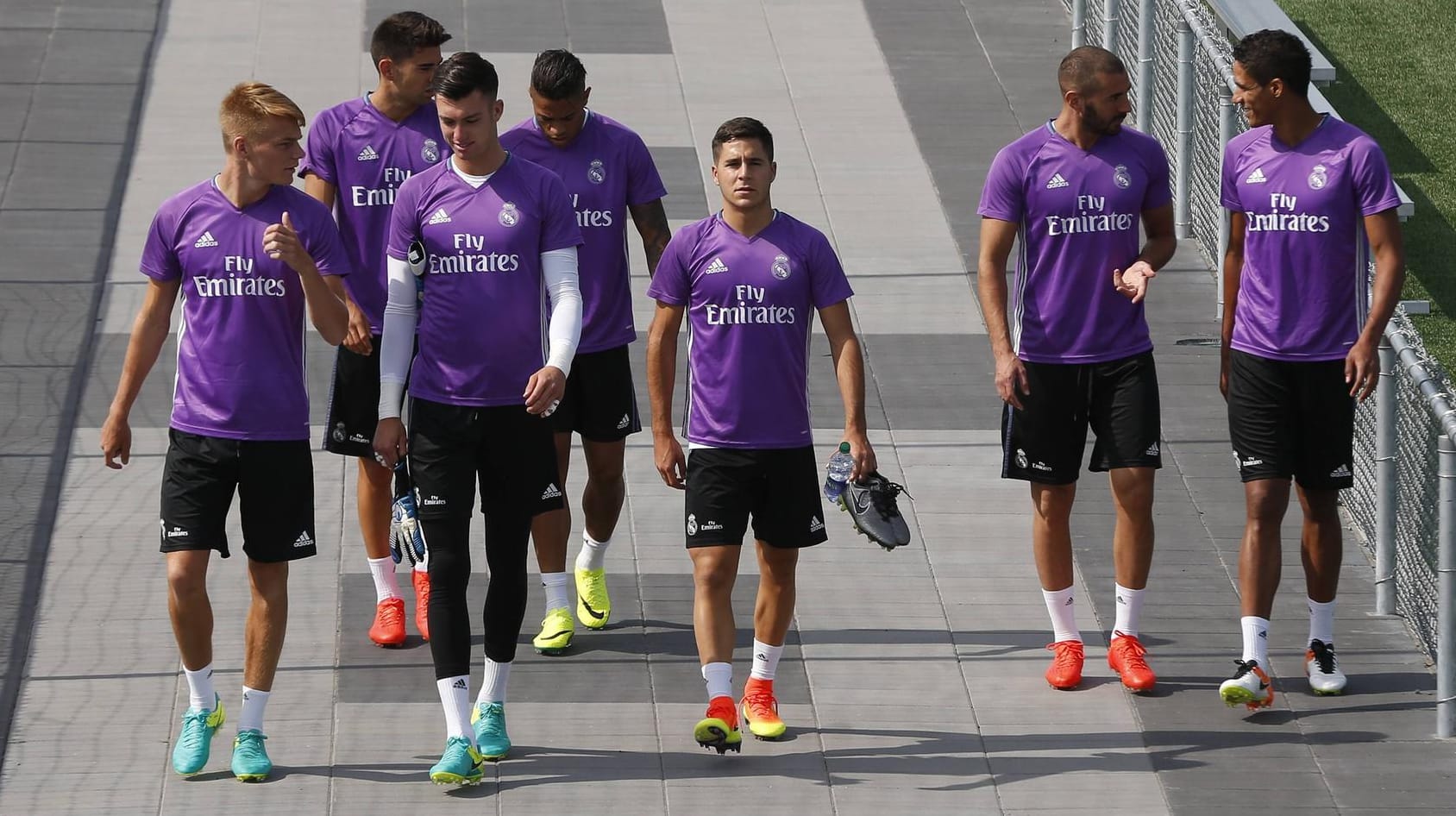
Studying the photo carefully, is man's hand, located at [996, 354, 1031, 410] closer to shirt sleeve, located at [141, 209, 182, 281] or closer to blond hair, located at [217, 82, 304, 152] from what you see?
blond hair, located at [217, 82, 304, 152]

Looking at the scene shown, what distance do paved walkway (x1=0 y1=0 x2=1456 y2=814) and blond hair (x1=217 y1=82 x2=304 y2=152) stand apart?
6.49 feet

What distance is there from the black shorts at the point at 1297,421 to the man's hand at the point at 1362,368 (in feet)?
0.38

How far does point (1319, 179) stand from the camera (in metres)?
7.09

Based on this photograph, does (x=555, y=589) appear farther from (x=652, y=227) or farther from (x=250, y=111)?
(x=250, y=111)

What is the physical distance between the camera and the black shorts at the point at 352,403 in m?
7.61

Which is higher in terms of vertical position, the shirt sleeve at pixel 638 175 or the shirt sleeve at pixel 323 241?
the shirt sleeve at pixel 323 241

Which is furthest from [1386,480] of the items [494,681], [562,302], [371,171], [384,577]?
[371,171]

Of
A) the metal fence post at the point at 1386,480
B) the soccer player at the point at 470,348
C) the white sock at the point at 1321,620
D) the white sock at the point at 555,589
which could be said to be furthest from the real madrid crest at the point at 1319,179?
the white sock at the point at 555,589

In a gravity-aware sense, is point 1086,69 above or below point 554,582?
above

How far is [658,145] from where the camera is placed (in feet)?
44.0

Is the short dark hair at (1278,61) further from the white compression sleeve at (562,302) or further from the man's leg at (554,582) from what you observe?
the man's leg at (554,582)

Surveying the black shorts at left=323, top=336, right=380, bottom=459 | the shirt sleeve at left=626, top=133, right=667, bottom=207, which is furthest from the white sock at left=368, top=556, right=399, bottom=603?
the shirt sleeve at left=626, top=133, right=667, bottom=207

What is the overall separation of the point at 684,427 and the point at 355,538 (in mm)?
2223

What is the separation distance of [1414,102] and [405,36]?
9690 millimetres
